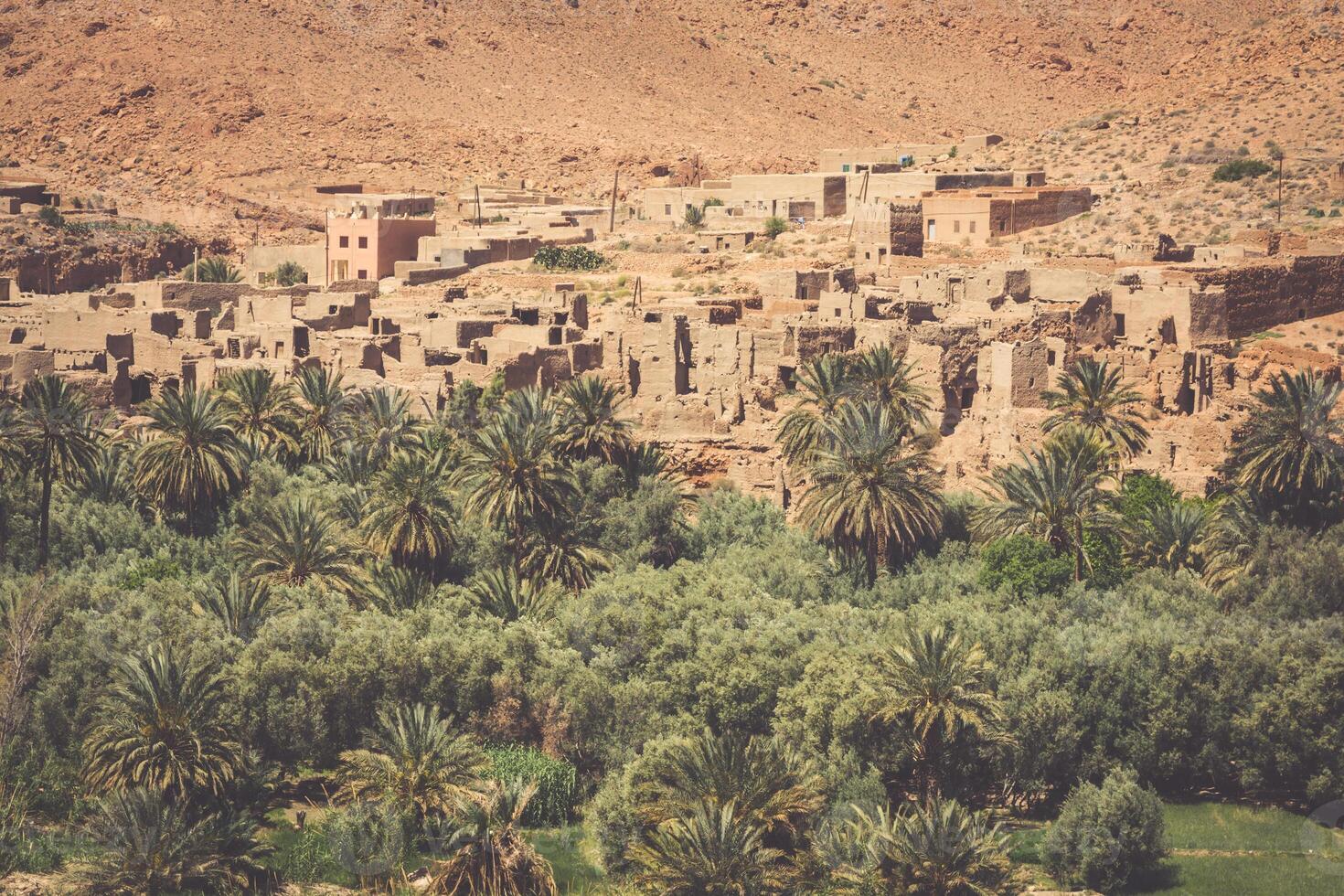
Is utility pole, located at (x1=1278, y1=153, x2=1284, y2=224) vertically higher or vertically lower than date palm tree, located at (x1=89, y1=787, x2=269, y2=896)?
higher

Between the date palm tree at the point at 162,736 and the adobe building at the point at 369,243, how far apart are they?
90.1ft

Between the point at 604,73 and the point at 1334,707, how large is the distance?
70455 mm

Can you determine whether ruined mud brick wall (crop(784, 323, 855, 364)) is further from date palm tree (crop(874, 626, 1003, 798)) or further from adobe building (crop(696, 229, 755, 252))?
adobe building (crop(696, 229, 755, 252))

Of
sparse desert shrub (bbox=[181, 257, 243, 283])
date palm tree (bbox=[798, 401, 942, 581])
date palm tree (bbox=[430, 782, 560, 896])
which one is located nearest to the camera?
date palm tree (bbox=[430, 782, 560, 896])

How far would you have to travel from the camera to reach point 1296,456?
31.3 metres

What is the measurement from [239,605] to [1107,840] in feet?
40.1

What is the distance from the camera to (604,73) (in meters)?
93.5

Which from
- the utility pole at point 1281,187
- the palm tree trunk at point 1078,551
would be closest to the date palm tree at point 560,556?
the palm tree trunk at point 1078,551

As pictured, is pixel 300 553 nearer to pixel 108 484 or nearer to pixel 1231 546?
pixel 108 484

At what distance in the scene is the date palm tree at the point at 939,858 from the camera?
880 inches

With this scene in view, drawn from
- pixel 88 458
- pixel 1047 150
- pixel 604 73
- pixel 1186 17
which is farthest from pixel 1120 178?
pixel 1186 17

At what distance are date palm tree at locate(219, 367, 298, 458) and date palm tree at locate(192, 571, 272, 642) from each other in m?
5.98

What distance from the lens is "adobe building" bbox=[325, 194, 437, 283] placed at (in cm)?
5328

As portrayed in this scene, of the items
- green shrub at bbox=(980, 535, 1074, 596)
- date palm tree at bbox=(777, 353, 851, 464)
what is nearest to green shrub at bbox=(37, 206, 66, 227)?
date palm tree at bbox=(777, 353, 851, 464)
